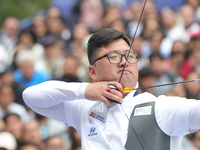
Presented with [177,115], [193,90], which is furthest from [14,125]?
[177,115]

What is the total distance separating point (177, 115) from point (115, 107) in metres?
0.57

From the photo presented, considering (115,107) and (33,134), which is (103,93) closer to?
(115,107)

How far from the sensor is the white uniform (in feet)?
10.8

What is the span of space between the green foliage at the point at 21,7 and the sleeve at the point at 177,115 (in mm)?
13187

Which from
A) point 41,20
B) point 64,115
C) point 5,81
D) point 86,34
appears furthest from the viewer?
point 41,20

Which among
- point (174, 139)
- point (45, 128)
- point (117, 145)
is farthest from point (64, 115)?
point (45, 128)

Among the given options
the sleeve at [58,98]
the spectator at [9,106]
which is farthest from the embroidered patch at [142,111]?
the spectator at [9,106]

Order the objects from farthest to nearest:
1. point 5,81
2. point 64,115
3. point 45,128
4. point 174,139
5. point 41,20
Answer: point 41,20 → point 5,81 → point 45,128 → point 64,115 → point 174,139

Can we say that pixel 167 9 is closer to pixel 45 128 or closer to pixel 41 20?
pixel 41 20

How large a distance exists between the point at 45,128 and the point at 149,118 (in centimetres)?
393

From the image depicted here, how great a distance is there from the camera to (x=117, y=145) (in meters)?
3.54

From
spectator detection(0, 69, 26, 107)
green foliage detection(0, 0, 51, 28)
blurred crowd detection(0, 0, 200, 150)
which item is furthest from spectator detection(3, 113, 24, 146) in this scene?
green foliage detection(0, 0, 51, 28)

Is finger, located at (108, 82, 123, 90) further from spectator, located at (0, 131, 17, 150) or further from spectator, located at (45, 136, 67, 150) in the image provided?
spectator, located at (0, 131, 17, 150)

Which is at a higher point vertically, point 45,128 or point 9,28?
point 9,28
